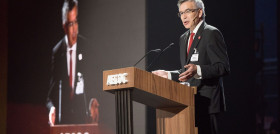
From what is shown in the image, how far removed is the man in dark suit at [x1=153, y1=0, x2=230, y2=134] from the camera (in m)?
2.96

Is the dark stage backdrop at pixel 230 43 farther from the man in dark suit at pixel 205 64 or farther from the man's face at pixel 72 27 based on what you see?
the man in dark suit at pixel 205 64

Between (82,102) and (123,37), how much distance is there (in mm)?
1069

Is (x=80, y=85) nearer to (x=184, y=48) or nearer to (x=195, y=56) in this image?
(x=184, y=48)

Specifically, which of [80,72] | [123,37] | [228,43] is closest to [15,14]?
[80,72]

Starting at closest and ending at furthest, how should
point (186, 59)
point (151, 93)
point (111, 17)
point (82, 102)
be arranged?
point (151, 93) < point (186, 59) < point (111, 17) < point (82, 102)

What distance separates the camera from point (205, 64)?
311cm

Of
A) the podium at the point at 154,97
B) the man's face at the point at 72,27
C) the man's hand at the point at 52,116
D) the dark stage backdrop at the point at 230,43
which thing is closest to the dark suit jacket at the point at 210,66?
the podium at the point at 154,97

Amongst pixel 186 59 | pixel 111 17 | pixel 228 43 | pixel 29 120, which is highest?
pixel 111 17

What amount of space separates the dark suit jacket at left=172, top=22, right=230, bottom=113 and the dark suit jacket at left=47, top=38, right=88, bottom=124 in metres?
2.58

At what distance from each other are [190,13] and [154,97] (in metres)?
0.76

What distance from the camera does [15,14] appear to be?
669 centimetres

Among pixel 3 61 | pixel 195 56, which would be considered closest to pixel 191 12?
pixel 195 56

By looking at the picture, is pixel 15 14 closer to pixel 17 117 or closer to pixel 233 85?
pixel 17 117

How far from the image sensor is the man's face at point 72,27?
5687 mm
